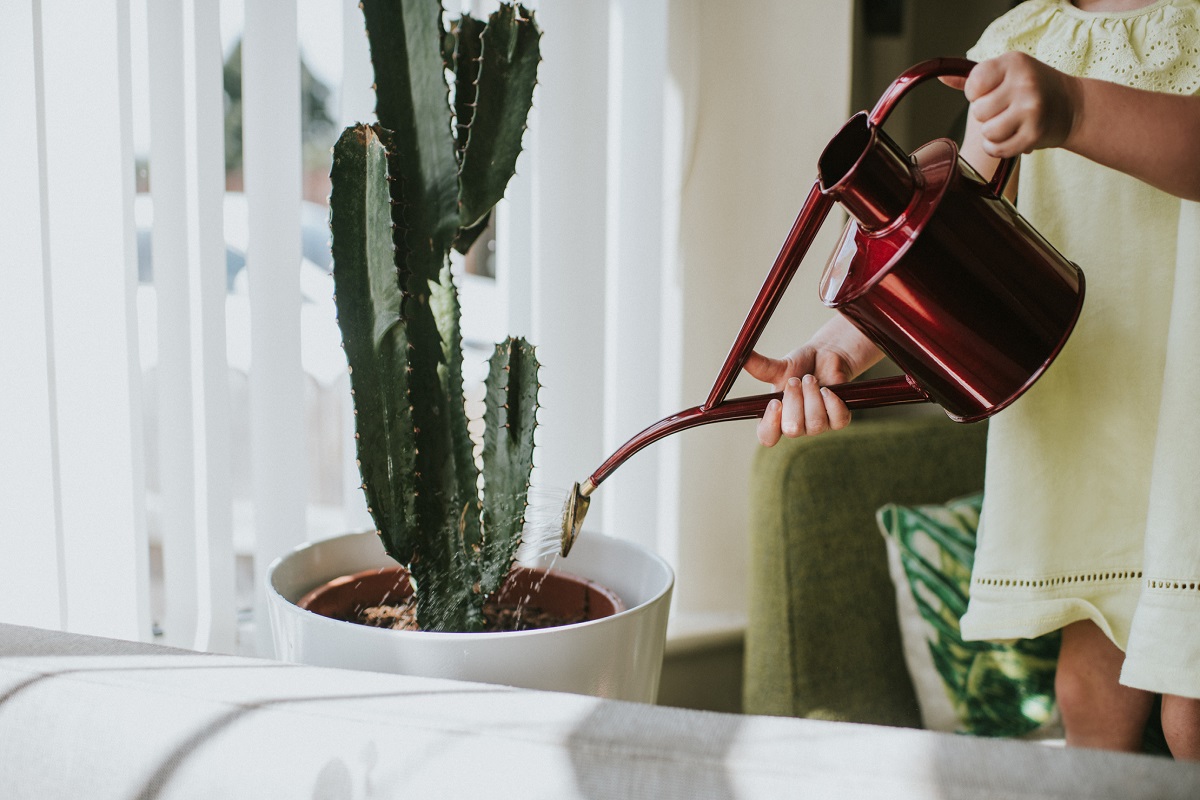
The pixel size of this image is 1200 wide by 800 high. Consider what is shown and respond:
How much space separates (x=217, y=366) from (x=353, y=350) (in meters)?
0.42

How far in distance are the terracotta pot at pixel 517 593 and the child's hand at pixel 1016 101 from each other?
428mm

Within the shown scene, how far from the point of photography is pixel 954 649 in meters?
1.11

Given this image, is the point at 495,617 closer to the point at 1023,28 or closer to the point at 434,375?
the point at 434,375

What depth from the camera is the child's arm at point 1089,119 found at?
1.70ft

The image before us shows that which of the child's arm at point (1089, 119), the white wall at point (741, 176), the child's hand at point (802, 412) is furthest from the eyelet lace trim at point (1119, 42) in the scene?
the white wall at point (741, 176)

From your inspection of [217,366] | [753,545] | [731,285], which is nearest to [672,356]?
[731,285]

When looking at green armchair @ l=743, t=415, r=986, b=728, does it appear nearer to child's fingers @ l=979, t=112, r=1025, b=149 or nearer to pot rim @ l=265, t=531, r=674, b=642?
pot rim @ l=265, t=531, r=674, b=642

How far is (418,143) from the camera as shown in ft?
2.16

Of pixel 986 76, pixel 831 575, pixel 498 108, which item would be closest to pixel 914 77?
pixel 986 76

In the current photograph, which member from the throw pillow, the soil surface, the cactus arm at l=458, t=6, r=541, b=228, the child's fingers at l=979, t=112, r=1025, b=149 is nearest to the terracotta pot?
the soil surface

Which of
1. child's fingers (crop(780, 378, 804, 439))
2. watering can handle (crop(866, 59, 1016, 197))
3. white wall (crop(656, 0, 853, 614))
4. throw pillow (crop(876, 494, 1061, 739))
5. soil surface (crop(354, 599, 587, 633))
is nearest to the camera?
watering can handle (crop(866, 59, 1016, 197))

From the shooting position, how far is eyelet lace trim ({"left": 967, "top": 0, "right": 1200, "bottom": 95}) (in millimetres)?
668

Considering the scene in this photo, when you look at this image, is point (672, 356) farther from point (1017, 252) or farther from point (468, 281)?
point (1017, 252)

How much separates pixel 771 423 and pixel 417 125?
339 millimetres
